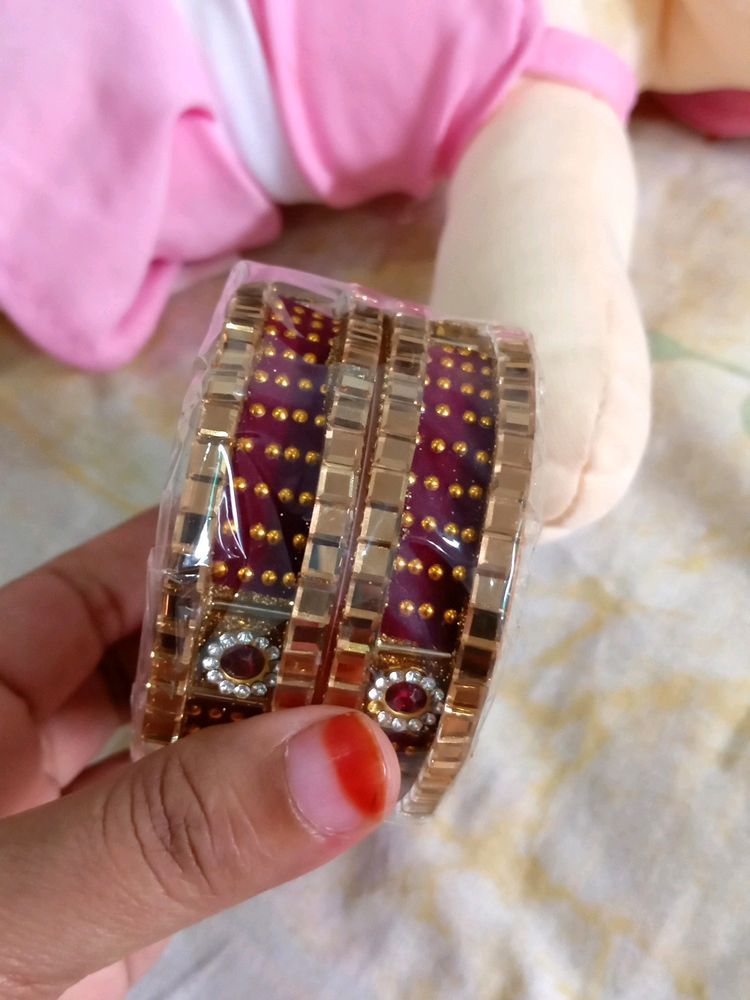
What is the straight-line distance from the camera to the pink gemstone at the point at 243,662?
31 centimetres

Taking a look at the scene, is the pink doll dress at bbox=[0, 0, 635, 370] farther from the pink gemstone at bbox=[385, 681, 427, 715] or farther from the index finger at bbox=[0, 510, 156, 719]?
the pink gemstone at bbox=[385, 681, 427, 715]

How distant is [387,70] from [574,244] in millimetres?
153

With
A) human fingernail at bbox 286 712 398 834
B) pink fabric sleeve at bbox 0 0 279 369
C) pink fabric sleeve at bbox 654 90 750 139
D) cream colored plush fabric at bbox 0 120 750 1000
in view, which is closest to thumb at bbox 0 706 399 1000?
human fingernail at bbox 286 712 398 834

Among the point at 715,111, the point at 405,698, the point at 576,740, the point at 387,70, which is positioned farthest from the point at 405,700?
the point at 715,111

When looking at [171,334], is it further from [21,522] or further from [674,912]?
[674,912]

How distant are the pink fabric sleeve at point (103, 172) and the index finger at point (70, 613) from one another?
134 mm

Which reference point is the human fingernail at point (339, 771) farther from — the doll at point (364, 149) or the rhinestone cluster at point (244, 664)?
the doll at point (364, 149)

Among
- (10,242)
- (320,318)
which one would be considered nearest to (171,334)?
(10,242)

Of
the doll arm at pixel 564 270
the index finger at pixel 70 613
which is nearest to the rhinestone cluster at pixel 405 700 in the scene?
the doll arm at pixel 564 270

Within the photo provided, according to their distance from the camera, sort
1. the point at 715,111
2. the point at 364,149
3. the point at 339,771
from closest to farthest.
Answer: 1. the point at 339,771
2. the point at 364,149
3. the point at 715,111

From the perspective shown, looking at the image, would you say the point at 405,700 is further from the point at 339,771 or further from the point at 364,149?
the point at 364,149

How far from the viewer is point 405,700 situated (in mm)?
325

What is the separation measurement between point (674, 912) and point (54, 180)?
1.68 ft

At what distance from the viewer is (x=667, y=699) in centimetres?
47
